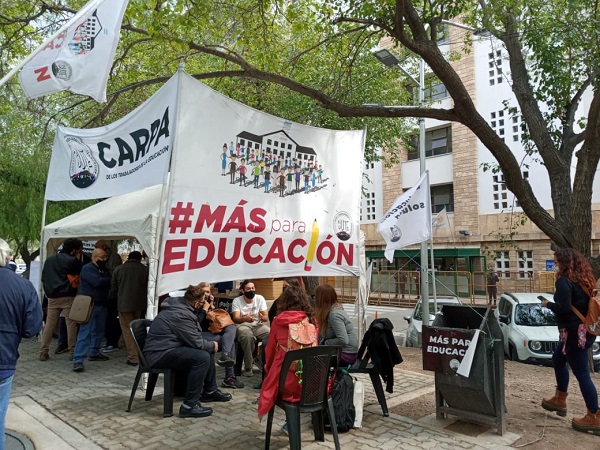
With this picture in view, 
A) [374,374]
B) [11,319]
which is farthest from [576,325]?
[11,319]

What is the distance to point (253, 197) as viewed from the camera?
6.38m

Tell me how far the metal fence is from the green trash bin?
50.8 ft

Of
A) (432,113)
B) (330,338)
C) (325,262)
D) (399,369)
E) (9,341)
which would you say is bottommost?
(399,369)

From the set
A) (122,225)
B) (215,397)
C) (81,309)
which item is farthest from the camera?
(81,309)

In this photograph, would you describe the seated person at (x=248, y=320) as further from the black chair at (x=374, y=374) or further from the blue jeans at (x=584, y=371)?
the blue jeans at (x=584, y=371)

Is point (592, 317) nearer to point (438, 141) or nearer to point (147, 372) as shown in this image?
point (147, 372)

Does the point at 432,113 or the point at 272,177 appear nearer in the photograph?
the point at 272,177

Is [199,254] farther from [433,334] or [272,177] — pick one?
[433,334]

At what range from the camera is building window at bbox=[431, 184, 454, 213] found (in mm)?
26694

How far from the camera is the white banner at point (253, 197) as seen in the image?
5.73m

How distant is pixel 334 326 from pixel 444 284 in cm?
1910

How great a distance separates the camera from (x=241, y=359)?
722cm

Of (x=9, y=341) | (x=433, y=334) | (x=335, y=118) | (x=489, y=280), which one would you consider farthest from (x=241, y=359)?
(x=489, y=280)

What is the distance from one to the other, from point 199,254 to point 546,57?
767cm
